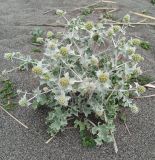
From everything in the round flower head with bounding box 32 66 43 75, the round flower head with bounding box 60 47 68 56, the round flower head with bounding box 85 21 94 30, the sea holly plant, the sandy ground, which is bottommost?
the sandy ground

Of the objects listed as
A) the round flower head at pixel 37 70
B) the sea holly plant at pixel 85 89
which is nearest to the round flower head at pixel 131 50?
the sea holly plant at pixel 85 89

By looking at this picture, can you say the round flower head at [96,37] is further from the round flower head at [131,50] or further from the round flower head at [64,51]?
the round flower head at [64,51]

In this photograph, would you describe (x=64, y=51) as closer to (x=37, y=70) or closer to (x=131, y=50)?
(x=37, y=70)

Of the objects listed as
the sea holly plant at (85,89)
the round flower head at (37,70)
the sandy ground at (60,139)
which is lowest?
the sandy ground at (60,139)

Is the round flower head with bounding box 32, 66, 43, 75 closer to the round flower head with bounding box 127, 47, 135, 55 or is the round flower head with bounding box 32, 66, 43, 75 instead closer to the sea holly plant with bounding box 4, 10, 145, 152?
the sea holly plant with bounding box 4, 10, 145, 152

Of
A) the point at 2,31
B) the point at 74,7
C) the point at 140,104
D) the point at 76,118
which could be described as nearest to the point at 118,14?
the point at 74,7

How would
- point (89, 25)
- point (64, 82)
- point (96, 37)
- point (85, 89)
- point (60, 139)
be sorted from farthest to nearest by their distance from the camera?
1. point (96, 37)
2. point (89, 25)
3. point (60, 139)
4. point (85, 89)
5. point (64, 82)

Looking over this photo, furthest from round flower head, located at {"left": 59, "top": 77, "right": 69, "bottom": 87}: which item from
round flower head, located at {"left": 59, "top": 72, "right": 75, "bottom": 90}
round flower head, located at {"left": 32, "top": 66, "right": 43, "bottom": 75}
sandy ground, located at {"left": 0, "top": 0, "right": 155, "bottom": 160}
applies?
sandy ground, located at {"left": 0, "top": 0, "right": 155, "bottom": 160}

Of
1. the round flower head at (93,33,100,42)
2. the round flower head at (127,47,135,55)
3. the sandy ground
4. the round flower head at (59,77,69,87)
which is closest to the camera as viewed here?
the round flower head at (59,77,69,87)

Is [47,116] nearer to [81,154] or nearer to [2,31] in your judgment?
[81,154]

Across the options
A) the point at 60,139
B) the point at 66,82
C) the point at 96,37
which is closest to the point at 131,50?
the point at 96,37

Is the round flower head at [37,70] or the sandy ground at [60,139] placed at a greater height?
the round flower head at [37,70]
